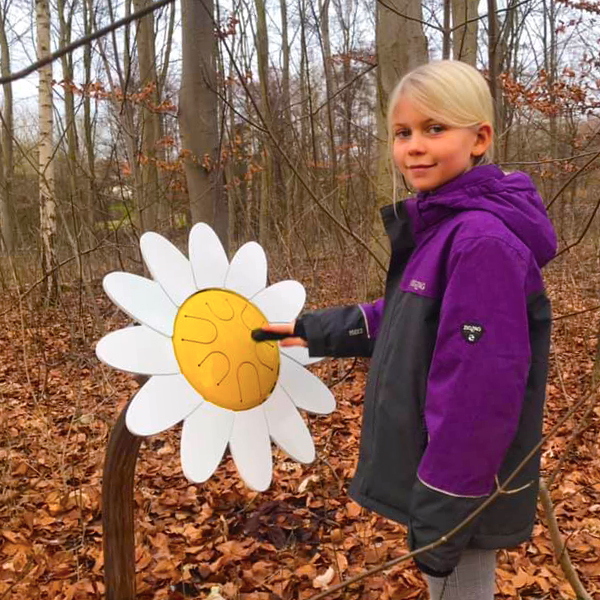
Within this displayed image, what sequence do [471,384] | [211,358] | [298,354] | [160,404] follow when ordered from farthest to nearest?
[298,354] < [211,358] < [160,404] < [471,384]

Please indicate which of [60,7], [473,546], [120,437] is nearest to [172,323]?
[120,437]

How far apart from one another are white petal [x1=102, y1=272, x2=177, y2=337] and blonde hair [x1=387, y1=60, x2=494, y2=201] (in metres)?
0.75

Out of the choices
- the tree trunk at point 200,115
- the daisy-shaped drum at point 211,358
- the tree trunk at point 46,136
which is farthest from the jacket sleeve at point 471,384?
the tree trunk at point 46,136

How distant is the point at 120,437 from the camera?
1.52 meters

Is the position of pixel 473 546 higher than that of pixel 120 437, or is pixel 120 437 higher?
pixel 120 437

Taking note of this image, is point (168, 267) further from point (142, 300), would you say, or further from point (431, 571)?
point (431, 571)

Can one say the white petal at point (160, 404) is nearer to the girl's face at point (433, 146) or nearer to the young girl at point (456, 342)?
the young girl at point (456, 342)

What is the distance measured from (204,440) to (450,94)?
965mm

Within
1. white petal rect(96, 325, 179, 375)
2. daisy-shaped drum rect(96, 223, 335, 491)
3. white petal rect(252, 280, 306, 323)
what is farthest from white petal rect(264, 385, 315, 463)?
white petal rect(96, 325, 179, 375)

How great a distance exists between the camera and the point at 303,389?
5.49ft

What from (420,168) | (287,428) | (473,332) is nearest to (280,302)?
(287,428)

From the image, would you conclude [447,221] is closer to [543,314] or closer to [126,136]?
[543,314]

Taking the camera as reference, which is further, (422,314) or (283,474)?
(283,474)

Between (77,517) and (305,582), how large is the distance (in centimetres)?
107
